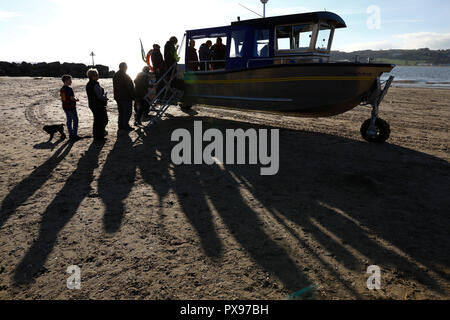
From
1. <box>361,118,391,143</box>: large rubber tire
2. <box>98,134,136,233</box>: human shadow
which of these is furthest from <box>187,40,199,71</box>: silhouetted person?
<box>361,118,391,143</box>: large rubber tire

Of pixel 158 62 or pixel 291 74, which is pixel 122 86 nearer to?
pixel 158 62

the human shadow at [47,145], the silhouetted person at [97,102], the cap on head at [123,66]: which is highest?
the cap on head at [123,66]

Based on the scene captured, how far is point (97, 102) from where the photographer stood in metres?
7.22

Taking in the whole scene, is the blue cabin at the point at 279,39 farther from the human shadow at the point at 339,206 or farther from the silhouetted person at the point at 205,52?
the human shadow at the point at 339,206

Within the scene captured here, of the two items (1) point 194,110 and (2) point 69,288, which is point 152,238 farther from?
(1) point 194,110

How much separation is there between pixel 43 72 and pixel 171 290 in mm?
60555

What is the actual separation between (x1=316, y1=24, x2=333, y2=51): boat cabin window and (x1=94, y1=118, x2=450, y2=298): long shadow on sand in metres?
3.11

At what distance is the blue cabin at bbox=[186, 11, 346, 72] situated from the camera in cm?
764

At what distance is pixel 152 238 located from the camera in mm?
3180

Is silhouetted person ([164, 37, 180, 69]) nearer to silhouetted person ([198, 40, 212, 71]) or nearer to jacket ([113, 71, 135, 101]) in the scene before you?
silhouetted person ([198, 40, 212, 71])

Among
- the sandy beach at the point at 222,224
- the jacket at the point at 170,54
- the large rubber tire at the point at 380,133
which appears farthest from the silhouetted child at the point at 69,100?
the large rubber tire at the point at 380,133

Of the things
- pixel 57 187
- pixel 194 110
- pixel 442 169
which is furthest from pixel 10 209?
pixel 194 110

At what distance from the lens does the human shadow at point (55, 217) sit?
2666mm
